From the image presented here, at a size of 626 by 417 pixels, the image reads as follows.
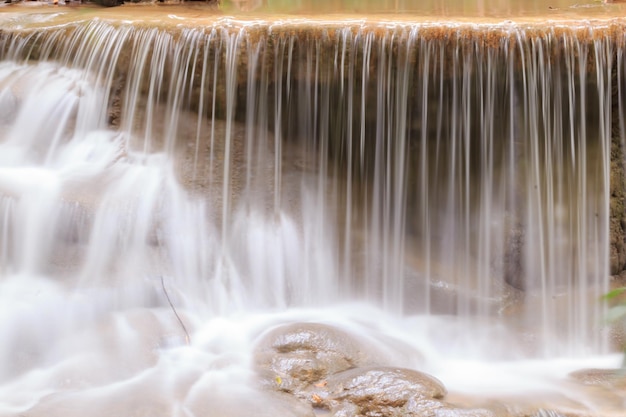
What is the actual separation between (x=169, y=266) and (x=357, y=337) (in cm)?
170

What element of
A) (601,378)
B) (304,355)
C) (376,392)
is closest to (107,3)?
(304,355)

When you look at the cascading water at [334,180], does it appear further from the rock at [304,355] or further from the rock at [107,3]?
the rock at [107,3]

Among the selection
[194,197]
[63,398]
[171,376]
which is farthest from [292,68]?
[63,398]

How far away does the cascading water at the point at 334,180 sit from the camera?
5.62 meters

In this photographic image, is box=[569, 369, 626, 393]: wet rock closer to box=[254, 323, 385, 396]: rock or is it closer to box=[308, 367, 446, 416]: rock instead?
box=[308, 367, 446, 416]: rock

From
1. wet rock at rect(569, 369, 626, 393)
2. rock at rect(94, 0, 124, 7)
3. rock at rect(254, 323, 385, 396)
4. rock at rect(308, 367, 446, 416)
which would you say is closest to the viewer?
rock at rect(308, 367, 446, 416)

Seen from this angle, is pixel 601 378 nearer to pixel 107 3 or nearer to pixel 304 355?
pixel 304 355

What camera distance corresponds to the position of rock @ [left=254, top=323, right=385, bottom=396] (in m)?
4.47

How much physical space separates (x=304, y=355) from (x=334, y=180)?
2.04 meters

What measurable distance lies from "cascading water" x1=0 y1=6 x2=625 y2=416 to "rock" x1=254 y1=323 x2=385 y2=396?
0.45m

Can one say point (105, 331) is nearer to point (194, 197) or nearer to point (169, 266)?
point (169, 266)

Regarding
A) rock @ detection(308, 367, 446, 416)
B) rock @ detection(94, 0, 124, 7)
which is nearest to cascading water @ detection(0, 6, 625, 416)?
rock @ detection(308, 367, 446, 416)

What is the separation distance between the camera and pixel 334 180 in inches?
246

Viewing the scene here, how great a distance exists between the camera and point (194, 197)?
6.09m
